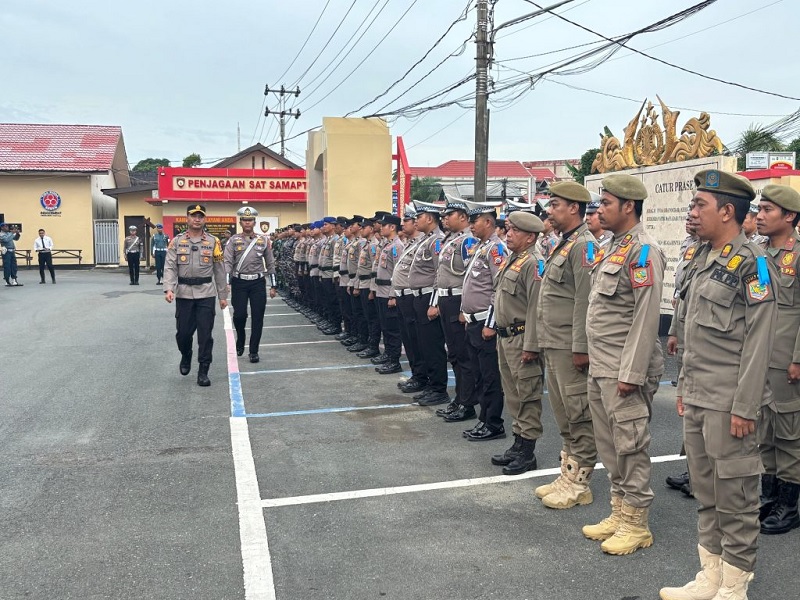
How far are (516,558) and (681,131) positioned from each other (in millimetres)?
7293

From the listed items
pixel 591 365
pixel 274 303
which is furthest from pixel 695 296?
pixel 274 303

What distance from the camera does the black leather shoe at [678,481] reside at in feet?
14.9

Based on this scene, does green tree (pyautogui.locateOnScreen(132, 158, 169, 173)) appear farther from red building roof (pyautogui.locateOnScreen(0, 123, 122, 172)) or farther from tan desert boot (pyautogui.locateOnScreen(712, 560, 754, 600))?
tan desert boot (pyautogui.locateOnScreen(712, 560, 754, 600))

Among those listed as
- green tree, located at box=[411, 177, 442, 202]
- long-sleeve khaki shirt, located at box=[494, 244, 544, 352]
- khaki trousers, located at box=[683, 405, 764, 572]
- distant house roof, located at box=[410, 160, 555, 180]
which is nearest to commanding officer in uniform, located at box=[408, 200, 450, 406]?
long-sleeve khaki shirt, located at box=[494, 244, 544, 352]

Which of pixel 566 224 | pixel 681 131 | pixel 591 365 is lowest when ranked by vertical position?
pixel 591 365

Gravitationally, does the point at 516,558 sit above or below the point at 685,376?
below

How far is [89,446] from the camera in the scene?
556 cm

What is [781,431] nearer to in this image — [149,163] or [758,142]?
[758,142]

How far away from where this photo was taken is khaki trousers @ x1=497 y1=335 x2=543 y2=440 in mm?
4820

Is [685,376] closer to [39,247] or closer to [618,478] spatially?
[618,478]

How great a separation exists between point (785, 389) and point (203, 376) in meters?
5.95

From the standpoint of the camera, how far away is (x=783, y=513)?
4020mm

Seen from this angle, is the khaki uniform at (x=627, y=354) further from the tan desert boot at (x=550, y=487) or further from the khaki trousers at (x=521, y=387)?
the khaki trousers at (x=521, y=387)

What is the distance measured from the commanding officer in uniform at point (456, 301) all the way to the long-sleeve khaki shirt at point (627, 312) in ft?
8.12
